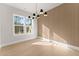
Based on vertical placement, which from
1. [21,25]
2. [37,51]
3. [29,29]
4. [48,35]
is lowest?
[37,51]

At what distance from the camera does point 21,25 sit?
26.9 feet

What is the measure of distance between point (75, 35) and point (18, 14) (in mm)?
4061

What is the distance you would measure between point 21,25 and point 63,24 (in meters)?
3.20

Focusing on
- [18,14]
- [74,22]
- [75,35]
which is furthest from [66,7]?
[18,14]

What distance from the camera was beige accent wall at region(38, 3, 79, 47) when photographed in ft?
18.4

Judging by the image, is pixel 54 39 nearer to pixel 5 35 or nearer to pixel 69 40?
pixel 69 40

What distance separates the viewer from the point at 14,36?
7129mm

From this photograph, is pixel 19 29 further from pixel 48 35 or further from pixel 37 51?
pixel 37 51

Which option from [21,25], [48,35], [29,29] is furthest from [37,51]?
[29,29]

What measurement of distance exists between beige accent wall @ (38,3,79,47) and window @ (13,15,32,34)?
1.25 m

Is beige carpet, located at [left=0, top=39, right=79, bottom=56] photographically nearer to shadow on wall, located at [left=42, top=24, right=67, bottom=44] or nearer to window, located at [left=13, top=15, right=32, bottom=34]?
shadow on wall, located at [left=42, top=24, right=67, bottom=44]

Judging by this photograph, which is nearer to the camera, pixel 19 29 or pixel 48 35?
pixel 19 29

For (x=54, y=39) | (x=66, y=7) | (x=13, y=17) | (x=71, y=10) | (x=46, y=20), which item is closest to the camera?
(x=71, y=10)

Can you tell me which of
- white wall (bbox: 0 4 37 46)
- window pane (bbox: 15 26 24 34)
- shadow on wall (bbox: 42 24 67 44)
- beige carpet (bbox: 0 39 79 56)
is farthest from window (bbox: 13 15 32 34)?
beige carpet (bbox: 0 39 79 56)
